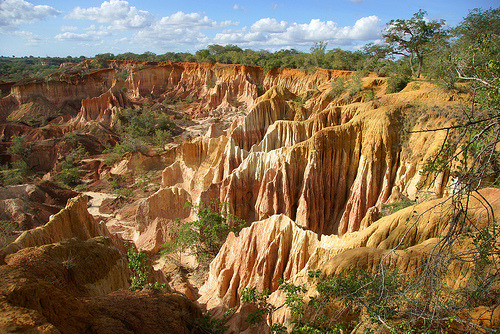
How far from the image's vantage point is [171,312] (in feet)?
21.3

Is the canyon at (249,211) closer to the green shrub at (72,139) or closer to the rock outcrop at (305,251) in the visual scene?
the rock outcrop at (305,251)

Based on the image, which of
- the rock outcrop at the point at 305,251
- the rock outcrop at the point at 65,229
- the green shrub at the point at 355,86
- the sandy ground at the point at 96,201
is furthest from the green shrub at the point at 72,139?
the rock outcrop at the point at 305,251

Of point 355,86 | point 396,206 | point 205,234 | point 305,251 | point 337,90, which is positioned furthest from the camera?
point 337,90

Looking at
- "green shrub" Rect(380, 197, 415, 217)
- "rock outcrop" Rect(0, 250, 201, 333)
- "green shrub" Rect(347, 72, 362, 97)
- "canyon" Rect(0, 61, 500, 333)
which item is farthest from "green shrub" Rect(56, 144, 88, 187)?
"green shrub" Rect(380, 197, 415, 217)

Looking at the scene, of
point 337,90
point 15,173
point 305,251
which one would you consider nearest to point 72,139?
point 15,173

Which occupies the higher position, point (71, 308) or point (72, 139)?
point (72, 139)

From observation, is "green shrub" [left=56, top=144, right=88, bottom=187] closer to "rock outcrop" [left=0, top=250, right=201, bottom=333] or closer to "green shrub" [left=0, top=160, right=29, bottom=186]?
"green shrub" [left=0, top=160, right=29, bottom=186]

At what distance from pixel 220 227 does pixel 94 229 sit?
18.8ft

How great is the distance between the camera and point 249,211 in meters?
17.2

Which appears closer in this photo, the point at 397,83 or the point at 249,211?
the point at 249,211

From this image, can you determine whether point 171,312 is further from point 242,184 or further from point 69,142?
point 69,142

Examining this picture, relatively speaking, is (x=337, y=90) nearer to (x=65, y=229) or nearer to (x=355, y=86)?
(x=355, y=86)

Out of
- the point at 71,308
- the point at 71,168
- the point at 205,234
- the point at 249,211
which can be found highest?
the point at 71,308

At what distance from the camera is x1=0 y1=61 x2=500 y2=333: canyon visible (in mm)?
→ 6253
